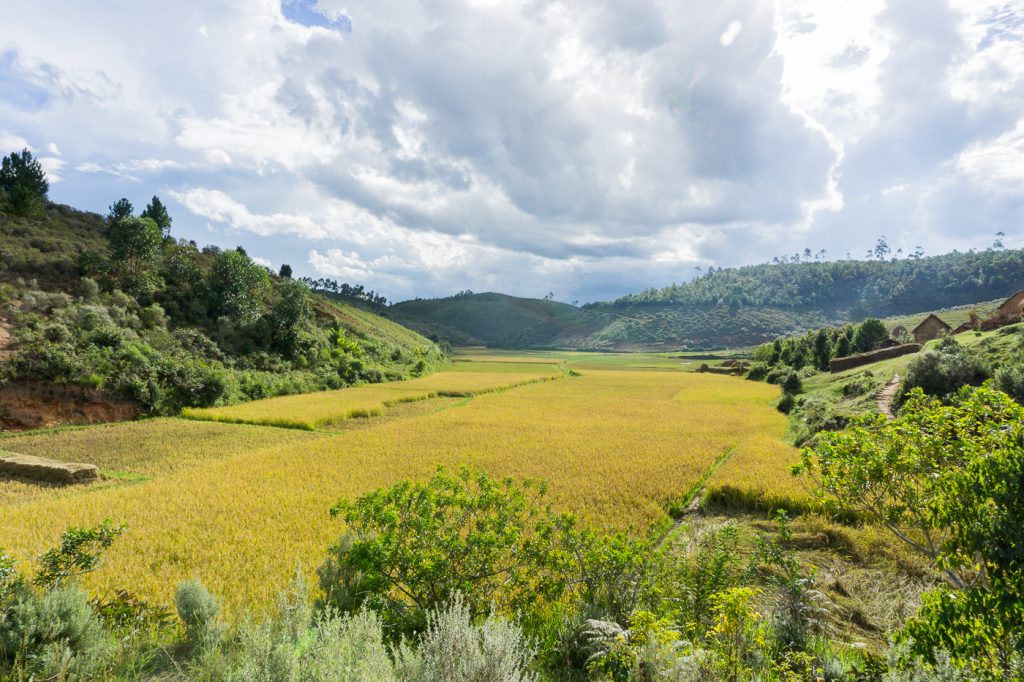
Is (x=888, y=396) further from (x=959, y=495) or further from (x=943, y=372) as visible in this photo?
(x=959, y=495)

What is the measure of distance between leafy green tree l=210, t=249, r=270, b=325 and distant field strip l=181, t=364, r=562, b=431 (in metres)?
12.3

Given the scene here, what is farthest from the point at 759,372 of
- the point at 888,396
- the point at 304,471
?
the point at 304,471

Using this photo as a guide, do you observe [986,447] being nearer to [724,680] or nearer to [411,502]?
[724,680]

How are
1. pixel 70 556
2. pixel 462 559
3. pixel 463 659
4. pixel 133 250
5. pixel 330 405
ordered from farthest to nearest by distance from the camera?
pixel 133 250
pixel 330 405
pixel 462 559
pixel 70 556
pixel 463 659

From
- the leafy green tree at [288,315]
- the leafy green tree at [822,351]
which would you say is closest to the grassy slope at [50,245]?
the leafy green tree at [288,315]

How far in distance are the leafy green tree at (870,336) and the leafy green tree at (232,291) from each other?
68058 millimetres

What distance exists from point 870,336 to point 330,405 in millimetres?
58850

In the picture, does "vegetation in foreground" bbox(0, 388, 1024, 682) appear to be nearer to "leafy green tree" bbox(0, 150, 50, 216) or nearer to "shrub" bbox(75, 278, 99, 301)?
"shrub" bbox(75, 278, 99, 301)

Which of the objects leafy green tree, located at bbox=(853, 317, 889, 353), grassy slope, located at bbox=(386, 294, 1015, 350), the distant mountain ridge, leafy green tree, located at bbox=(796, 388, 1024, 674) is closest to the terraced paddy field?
leafy green tree, located at bbox=(796, 388, 1024, 674)

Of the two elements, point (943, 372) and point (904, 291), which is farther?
point (904, 291)

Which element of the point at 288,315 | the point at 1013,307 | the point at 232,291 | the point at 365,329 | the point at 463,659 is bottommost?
the point at 463,659

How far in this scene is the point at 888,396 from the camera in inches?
1012

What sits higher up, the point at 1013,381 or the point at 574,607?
the point at 1013,381

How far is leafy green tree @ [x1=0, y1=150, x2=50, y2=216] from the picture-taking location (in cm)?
4481
